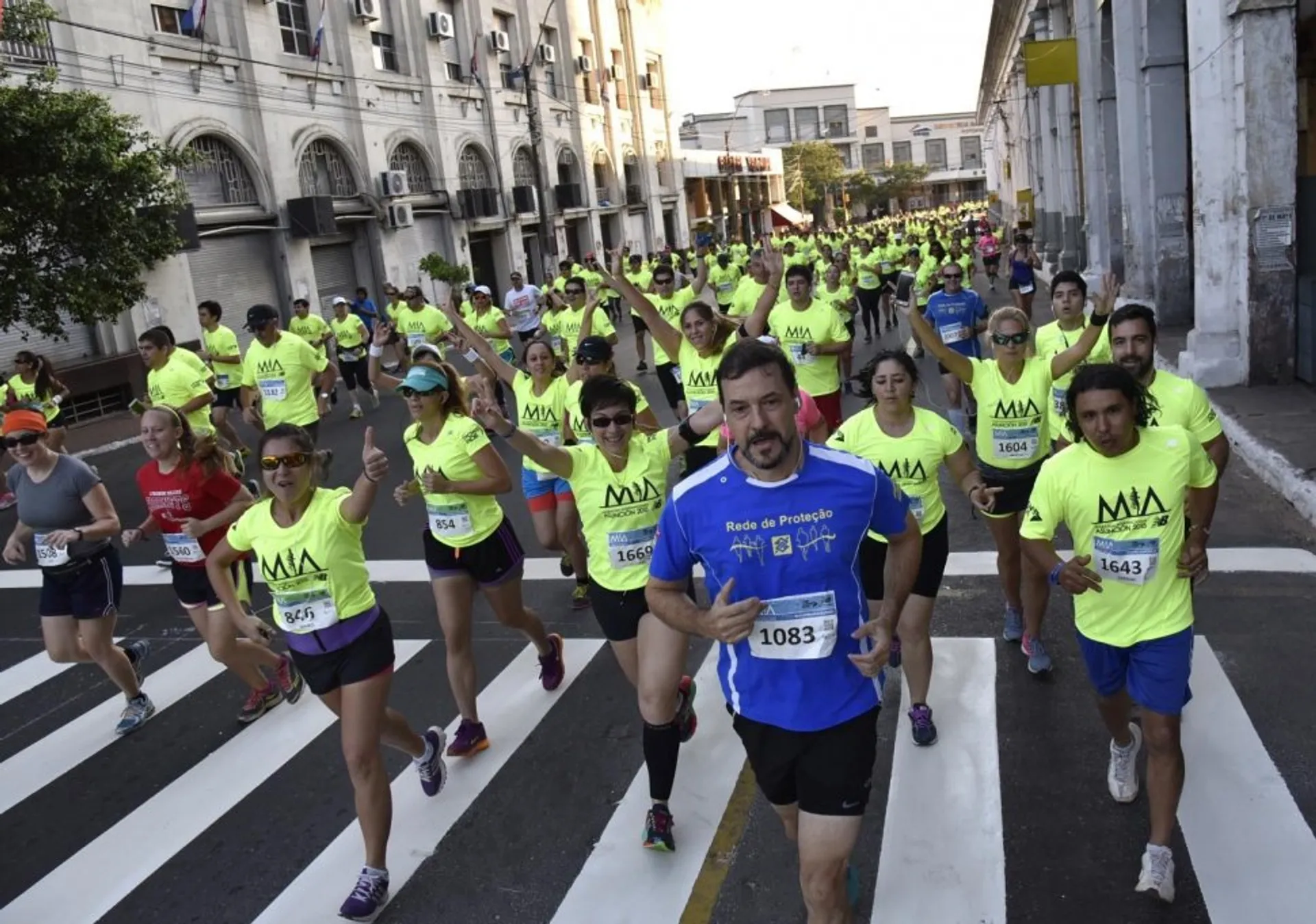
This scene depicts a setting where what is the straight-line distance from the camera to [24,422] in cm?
603

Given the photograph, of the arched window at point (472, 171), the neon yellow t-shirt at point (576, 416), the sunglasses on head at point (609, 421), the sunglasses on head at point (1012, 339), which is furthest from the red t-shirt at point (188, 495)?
the arched window at point (472, 171)

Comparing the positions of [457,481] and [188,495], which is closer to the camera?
[457,481]

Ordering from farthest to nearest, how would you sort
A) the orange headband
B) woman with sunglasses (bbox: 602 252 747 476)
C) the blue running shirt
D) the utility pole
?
the utility pole, woman with sunglasses (bbox: 602 252 747 476), the orange headband, the blue running shirt

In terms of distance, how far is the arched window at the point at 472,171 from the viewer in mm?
35719

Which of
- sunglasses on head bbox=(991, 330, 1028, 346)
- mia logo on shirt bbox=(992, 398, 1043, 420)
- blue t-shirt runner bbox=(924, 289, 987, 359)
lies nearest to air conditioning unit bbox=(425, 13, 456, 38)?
blue t-shirt runner bbox=(924, 289, 987, 359)

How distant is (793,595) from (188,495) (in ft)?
13.2

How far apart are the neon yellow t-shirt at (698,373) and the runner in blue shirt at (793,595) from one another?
4.43 metres

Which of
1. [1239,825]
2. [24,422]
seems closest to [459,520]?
[24,422]

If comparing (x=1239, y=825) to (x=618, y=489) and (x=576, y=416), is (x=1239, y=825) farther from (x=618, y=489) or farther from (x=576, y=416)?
(x=576, y=416)

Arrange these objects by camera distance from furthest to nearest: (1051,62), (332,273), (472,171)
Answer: (472,171)
(332,273)
(1051,62)

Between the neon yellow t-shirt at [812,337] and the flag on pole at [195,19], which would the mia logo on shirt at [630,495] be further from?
the flag on pole at [195,19]

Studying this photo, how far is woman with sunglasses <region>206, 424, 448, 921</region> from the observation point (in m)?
4.39

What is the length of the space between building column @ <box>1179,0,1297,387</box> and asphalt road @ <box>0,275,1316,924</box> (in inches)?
201

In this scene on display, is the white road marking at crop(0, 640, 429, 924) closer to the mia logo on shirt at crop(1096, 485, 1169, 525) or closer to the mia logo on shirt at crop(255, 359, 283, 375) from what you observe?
the mia logo on shirt at crop(1096, 485, 1169, 525)
